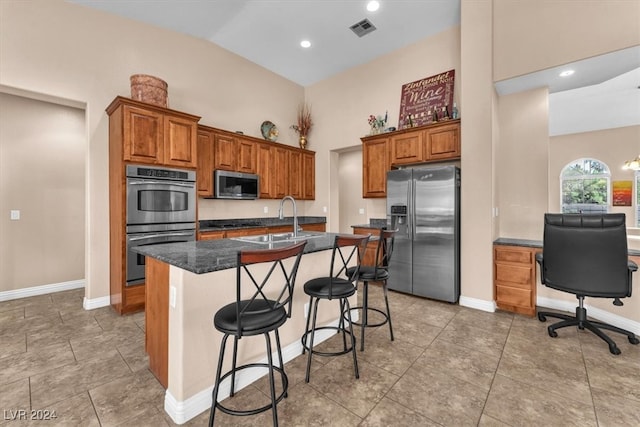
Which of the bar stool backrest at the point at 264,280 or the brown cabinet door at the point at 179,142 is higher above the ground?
the brown cabinet door at the point at 179,142

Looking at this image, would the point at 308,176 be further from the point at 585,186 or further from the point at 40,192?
the point at 585,186

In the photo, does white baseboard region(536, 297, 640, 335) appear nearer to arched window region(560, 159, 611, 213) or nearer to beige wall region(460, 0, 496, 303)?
beige wall region(460, 0, 496, 303)

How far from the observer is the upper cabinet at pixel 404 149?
3873 mm

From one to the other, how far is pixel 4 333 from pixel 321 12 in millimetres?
5271

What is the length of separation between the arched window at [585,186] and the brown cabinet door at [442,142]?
21.5ft

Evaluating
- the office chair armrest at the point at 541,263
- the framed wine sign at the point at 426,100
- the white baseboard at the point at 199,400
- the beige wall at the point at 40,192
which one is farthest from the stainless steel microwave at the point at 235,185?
the office chair armrest at the point at 541,263

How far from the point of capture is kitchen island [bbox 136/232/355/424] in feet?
5.36

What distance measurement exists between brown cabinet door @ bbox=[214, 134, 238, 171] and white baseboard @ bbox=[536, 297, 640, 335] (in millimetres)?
4867

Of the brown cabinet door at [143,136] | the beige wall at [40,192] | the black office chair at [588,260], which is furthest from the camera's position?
the beige wall at [40,192]

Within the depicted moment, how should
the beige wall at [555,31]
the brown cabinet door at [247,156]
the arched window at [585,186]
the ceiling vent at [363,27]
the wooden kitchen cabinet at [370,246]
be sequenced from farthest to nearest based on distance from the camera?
the arched window at [585,186]
the brown cabinet door at [247,156]
the wooden kitchen cabinet at [370,246]
the ceiling vent at [363,27]
the beige wall at [555,31]

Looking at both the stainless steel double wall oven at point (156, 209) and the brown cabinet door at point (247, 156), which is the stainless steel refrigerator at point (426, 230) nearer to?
the brown cabinet door at point (247, 156)

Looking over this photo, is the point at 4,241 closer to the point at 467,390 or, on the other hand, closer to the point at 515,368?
the point at 467,390

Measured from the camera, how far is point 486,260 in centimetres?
343

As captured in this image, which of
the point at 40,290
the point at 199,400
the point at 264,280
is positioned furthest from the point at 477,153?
the point at 40,290
